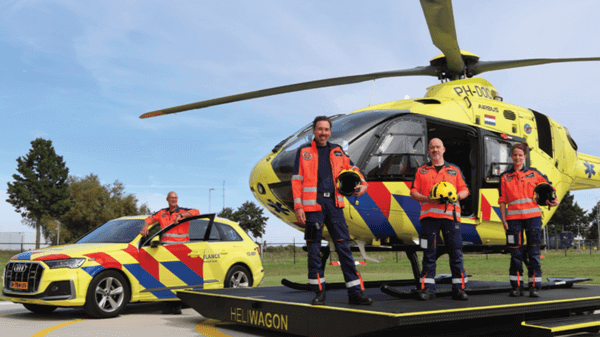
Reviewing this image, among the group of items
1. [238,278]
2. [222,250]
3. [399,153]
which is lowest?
[238,278]

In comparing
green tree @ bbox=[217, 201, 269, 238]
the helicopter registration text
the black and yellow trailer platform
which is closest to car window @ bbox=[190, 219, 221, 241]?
the black and yellow trailer platform

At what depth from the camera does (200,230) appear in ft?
28.9

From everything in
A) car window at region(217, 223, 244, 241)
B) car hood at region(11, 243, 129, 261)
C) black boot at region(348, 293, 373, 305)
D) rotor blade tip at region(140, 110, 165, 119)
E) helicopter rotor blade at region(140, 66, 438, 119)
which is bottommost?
black boot at region(348, 293, 373, 305)

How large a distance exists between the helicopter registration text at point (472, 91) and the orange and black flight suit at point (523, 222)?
2006 mm

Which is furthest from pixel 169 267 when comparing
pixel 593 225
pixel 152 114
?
pixel 593 225

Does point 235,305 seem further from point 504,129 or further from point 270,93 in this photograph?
point 504,129

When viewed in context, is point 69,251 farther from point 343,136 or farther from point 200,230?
point 343,136

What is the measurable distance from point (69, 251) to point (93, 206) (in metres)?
44.4

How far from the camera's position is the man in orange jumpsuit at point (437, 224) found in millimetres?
5574

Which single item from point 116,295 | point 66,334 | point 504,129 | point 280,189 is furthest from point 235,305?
point 504,129

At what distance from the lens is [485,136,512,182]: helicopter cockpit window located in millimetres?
7664

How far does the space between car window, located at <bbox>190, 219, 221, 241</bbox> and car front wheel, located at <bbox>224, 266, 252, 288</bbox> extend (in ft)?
2.05

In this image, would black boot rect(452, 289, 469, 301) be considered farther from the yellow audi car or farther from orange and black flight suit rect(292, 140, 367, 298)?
the yellow audi car

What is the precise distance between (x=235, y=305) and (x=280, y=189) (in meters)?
1.53
